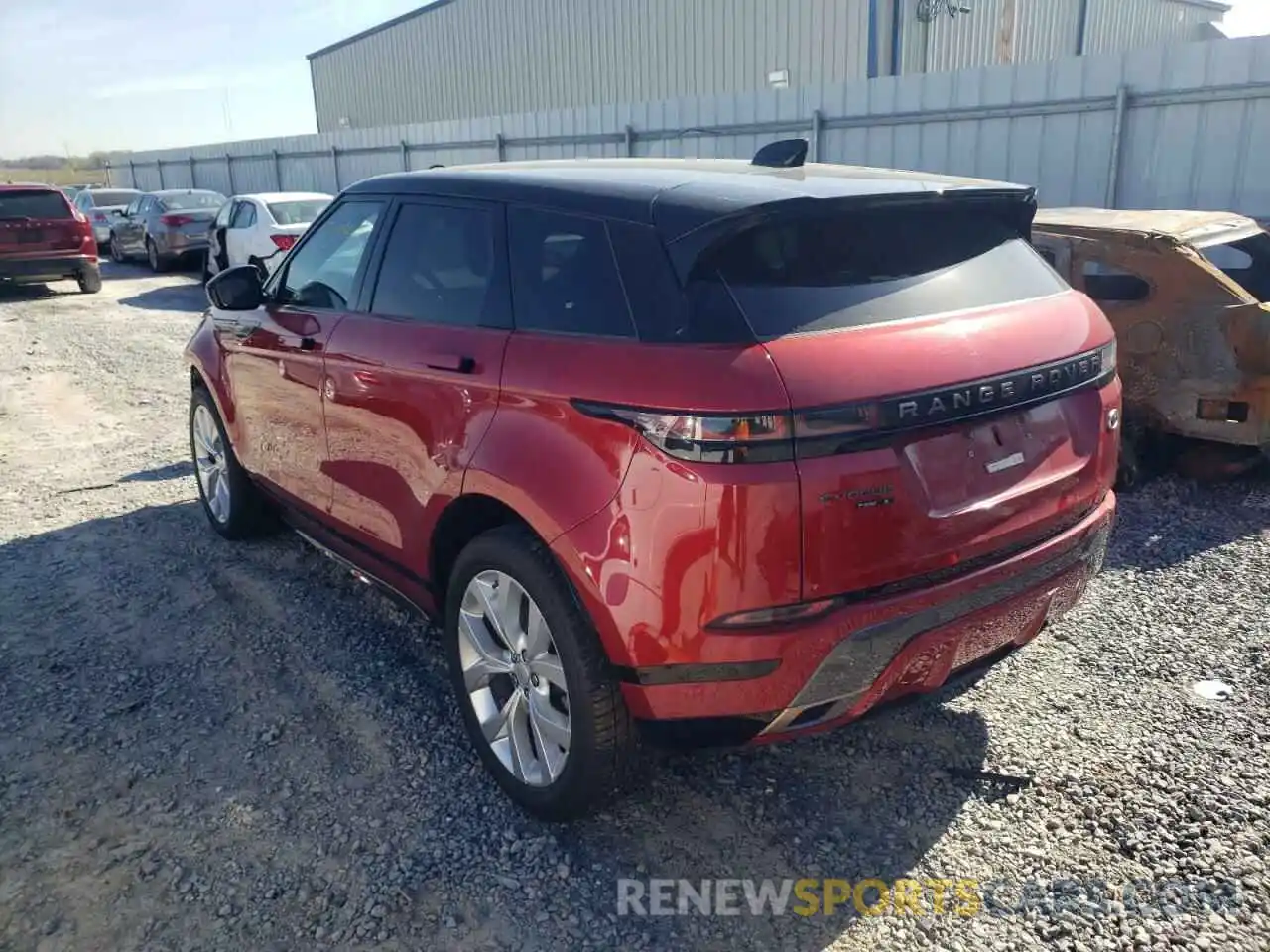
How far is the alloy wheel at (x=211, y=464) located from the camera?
511 centimetres

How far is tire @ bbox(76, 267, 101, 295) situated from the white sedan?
2.32 metres

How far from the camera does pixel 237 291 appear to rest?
4.34 m

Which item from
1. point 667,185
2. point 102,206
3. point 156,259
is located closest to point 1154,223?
point 667,185

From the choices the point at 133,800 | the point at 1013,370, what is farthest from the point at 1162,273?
the point at 133,800

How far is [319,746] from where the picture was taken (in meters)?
3.35

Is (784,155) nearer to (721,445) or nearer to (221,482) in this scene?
(721,445)

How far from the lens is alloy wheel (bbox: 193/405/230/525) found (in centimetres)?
511

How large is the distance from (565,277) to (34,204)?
641 inches

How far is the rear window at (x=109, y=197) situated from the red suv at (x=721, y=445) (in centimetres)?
2516

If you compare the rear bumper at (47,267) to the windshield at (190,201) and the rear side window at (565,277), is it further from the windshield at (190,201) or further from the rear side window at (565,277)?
the rear side window at (565,277)

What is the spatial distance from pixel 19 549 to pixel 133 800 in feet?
8.86

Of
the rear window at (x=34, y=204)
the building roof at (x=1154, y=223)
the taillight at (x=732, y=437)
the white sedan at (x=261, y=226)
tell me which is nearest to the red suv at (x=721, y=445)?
the taillight at (x=732, y=437)

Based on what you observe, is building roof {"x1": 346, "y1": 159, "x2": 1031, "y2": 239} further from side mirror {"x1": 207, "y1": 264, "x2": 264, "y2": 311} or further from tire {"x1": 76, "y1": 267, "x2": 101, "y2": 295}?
tire {"x1": 76, "y1": 267, "x2": 101, "y2": 295}

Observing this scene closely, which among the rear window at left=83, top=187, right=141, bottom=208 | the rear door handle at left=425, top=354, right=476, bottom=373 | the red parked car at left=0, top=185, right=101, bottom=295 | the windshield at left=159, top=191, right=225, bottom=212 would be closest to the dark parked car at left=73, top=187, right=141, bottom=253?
the rear window at left=83, top=187, right=141, bottom=208
